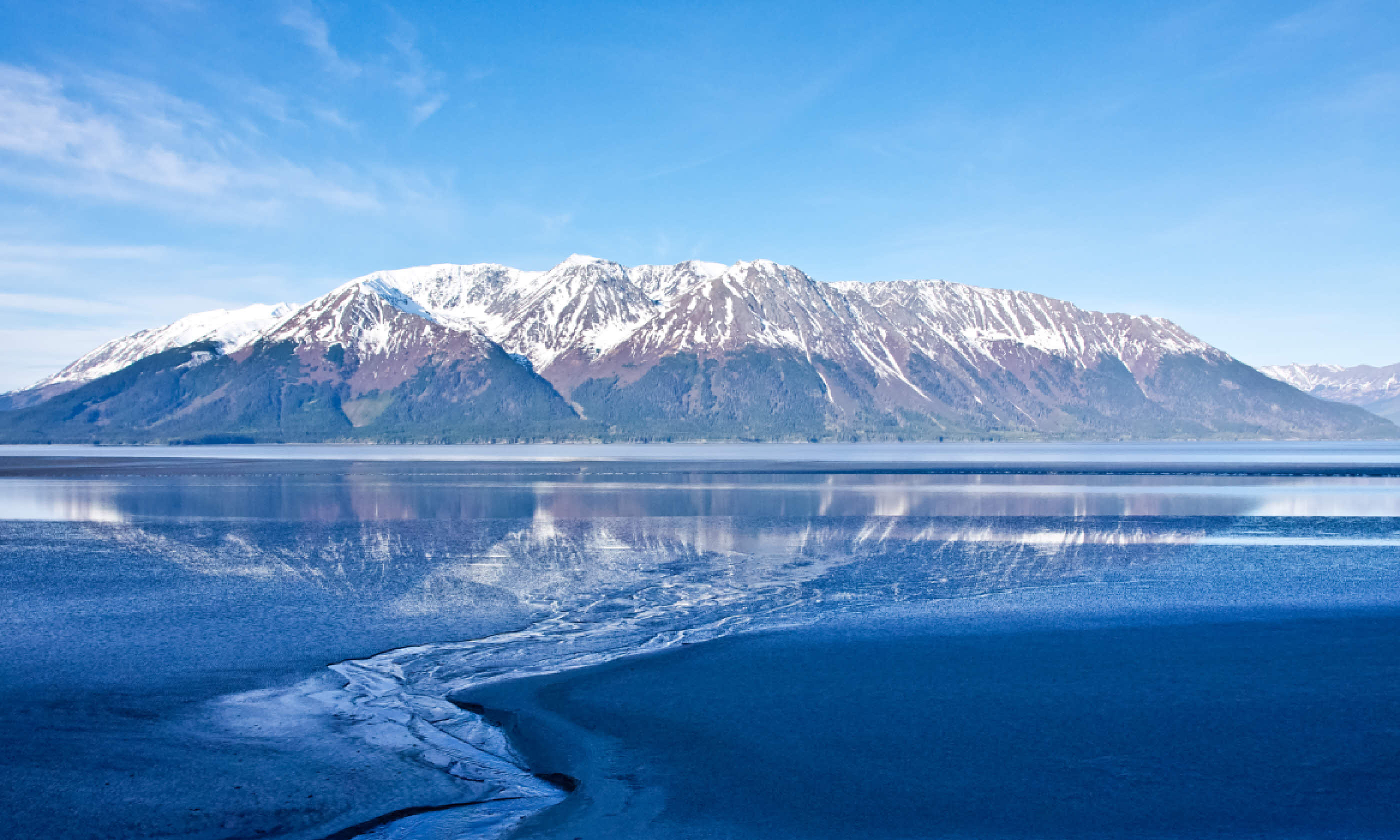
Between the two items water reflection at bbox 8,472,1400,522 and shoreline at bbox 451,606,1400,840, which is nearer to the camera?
shoreline at bbox 451,606,1400,840

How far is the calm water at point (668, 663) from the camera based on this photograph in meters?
12.7

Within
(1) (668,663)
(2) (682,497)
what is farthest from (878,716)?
(2) (682,497)

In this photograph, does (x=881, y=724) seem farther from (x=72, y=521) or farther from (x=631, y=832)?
(x=72, y=521)

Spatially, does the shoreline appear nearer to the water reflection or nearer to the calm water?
the calm water

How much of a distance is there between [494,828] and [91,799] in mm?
5158

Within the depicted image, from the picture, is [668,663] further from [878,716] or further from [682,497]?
[682,497]

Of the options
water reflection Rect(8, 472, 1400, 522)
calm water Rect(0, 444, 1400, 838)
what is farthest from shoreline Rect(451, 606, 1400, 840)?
water reflection Rect(8, 472, 1400, 522)

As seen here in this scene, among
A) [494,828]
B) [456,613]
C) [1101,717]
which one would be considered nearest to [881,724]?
[1101,717]

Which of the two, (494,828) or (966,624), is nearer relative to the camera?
(494,828)

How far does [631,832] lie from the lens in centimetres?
1184

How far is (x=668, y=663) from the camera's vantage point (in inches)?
784

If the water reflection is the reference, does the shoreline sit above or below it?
below

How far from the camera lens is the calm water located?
12.7 m

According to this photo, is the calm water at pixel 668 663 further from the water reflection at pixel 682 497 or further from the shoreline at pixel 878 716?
the water reflection at pixel 682 497
